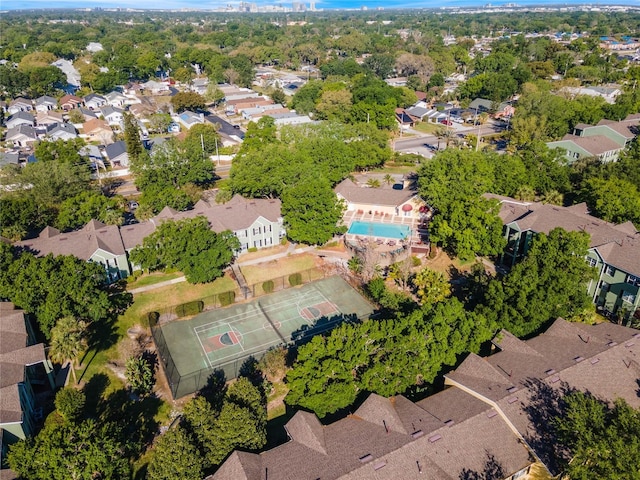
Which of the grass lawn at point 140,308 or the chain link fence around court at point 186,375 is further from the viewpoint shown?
the grass lawn at point 140,308

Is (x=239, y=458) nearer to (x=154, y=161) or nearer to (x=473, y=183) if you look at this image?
(x=473, y=183)

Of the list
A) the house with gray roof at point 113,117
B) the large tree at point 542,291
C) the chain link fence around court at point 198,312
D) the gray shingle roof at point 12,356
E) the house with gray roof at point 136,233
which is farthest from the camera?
the house with gray roof at point 113,117

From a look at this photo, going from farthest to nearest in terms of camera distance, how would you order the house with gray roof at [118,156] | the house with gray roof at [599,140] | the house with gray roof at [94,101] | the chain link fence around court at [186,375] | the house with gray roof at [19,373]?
the house with gray roof at [94,101], the house with gray roof at [118,156], the house with gray roof at [599,140], the chain link fence around court at [186,375], the house with gray roof at [19,373]

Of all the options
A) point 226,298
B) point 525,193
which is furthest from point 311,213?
point 525,193

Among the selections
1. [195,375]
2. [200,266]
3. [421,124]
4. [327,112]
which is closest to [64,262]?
[200,266]

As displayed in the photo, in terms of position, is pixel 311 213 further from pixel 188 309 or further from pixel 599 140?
pixel 599 140

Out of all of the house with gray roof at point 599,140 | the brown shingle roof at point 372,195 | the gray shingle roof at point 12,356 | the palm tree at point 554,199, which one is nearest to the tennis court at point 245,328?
the gray shingle roof at point 12,356

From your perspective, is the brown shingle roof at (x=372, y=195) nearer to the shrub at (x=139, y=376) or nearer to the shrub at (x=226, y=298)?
the shrub at (x=226, y=298)
